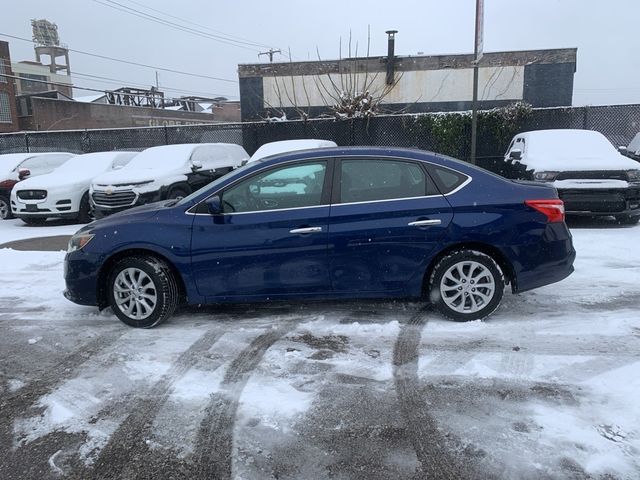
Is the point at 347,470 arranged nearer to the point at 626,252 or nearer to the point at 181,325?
the point at 181,325

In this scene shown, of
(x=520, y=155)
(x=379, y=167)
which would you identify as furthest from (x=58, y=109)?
(x=379, y=167)

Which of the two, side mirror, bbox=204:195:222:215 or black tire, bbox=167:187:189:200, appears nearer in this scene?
side mirror, bbox=204:195:222:215

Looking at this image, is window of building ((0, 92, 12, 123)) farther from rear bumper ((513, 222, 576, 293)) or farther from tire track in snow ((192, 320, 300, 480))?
rear bumper ((513, 222, 576, 293))

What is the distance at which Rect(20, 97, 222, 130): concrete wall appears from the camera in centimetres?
4591

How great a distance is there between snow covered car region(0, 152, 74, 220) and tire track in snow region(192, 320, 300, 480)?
35.7 feet

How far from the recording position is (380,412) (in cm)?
322

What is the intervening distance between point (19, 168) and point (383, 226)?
12.0m

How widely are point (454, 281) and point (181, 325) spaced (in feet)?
8.34

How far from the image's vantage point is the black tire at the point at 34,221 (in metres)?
11.3

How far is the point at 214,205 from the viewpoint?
4559mm

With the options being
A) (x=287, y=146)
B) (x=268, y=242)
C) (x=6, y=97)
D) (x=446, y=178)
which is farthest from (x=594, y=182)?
(x=6, y=97)

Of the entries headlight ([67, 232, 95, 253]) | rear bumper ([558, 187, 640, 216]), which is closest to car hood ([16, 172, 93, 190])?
headlight ([67, 232, 95, 253])

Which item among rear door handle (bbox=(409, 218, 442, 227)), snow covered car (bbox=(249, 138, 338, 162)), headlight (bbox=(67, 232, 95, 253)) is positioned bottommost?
headlight (bbox=(67, 232, 95, 253))

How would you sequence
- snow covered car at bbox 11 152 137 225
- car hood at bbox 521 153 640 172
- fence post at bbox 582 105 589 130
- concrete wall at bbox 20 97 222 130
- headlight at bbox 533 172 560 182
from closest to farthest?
car hood at bbox 521 153 640 172 → headlight at bbox 533 172 560 182 → snow covered car at bbox 11 152 137 225 → fence post at bbox 582 105 589 130 → concrete wall at bbox 20 97 222 130
